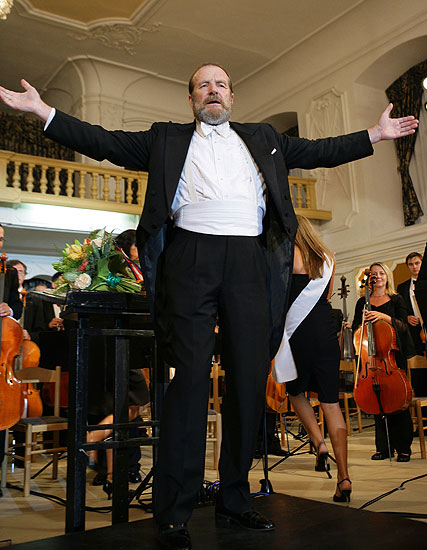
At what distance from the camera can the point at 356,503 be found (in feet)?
8.75

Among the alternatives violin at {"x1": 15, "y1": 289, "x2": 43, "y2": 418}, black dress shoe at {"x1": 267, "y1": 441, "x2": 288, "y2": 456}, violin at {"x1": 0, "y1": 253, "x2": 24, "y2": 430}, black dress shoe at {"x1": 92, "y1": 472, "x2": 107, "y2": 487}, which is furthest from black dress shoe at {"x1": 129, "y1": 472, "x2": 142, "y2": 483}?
black dress shoe at {"x1": 267, "y1": 441, "x2": 288, "y2": 456}

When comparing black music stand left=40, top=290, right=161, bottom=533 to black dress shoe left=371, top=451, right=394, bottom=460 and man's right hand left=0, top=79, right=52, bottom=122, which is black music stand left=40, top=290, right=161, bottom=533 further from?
black dress shoe left=371, top=451, right=394, bottom=460

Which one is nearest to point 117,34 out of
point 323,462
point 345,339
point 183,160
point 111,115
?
point 111,115

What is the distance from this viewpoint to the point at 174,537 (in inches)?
57.8

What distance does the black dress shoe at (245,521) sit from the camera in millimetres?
1626

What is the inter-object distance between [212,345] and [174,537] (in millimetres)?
551

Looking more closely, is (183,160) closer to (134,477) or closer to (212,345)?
(212,345)

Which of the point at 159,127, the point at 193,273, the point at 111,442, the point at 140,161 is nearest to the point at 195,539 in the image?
the point at 111,442

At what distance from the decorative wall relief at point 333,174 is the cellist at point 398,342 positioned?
4.96 metres

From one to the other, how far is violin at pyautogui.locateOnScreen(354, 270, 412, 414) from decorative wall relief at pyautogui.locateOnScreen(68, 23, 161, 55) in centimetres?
811

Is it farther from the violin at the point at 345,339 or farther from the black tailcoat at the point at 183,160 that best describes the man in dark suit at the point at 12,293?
the violin at the point at 345,339

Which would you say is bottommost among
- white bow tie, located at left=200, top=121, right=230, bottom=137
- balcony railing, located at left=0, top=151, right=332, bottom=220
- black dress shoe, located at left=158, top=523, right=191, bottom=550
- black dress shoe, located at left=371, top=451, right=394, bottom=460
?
black dress shoe, located at left=371, top=451, right=394, bottom=460

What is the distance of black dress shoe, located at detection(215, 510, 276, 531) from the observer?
1626mm

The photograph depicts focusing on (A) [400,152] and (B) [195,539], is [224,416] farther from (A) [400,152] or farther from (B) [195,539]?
(A) [400,152]
